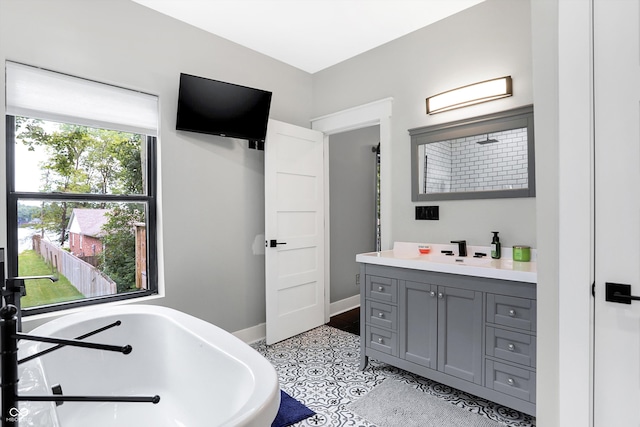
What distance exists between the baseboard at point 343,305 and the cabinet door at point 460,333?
1963mm

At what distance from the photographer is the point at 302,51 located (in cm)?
317

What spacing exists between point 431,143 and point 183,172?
205cm

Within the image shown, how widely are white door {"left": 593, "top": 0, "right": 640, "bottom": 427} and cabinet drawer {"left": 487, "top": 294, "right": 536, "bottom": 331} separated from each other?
2.16 feet

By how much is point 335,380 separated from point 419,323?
0.77 m

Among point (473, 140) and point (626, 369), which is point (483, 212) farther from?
point (626, 369)

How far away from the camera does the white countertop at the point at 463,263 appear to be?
1.87m

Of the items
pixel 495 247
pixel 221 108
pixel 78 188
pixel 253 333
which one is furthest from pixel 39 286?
pixel 495 247

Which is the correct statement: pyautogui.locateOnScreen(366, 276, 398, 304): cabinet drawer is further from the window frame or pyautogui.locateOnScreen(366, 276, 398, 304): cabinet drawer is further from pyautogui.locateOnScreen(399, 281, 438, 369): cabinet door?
the window frame

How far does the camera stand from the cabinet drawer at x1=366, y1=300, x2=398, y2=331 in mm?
2393

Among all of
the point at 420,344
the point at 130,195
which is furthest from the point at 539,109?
the point at 130,195

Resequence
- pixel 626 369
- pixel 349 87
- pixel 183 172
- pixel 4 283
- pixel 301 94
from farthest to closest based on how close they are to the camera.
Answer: pixel 301 94 < pixel 349 87 < pixel 183 172 < pixel 4 283 < pixel 626 369

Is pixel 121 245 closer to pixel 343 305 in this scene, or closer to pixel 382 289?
pixel 382 289

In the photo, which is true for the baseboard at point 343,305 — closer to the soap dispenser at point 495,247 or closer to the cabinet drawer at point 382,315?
the cabinet drawer at point 382,315

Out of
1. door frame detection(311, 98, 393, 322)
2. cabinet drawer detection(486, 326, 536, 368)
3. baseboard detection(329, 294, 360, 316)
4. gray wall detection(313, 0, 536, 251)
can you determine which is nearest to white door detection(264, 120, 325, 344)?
door frame detection(311, 98, 393, 322)
